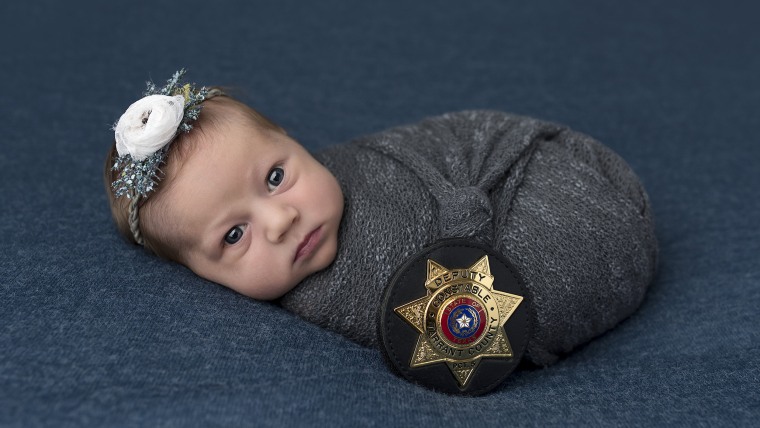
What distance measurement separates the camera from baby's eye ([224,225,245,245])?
118cm

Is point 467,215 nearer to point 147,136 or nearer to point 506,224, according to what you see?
point 506,224

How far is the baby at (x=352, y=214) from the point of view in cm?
117

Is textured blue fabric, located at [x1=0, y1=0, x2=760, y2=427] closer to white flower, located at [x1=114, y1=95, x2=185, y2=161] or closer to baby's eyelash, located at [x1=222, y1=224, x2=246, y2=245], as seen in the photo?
baby's eyelash, located at [x1=222, y1=224, x2=246, y2=245]

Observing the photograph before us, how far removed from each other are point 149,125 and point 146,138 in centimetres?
2

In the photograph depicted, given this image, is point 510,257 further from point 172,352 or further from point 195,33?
point 195,33

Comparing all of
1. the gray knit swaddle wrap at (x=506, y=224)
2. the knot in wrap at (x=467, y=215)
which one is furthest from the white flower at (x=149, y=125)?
the knot in wrap at (x=467, y=215)

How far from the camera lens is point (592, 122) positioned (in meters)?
1.94

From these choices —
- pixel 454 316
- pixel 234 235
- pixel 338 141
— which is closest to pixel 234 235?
pixel 234 235

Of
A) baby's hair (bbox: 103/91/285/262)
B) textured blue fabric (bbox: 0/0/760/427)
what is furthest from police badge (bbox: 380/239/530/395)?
baby's hair (bbox: 103/91/285/262)

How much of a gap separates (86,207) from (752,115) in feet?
4.79

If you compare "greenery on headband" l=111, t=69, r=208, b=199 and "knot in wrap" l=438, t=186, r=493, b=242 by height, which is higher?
"greenery on headband" l=111, t=69, r=208, b=199

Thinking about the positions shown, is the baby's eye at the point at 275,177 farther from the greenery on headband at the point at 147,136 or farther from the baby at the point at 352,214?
the greenery on headband at the point at 147,136

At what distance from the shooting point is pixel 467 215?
119 cm

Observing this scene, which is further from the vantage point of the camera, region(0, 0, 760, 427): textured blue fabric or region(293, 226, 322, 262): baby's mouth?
region(293, 226, 322, 262): baby's mouth
